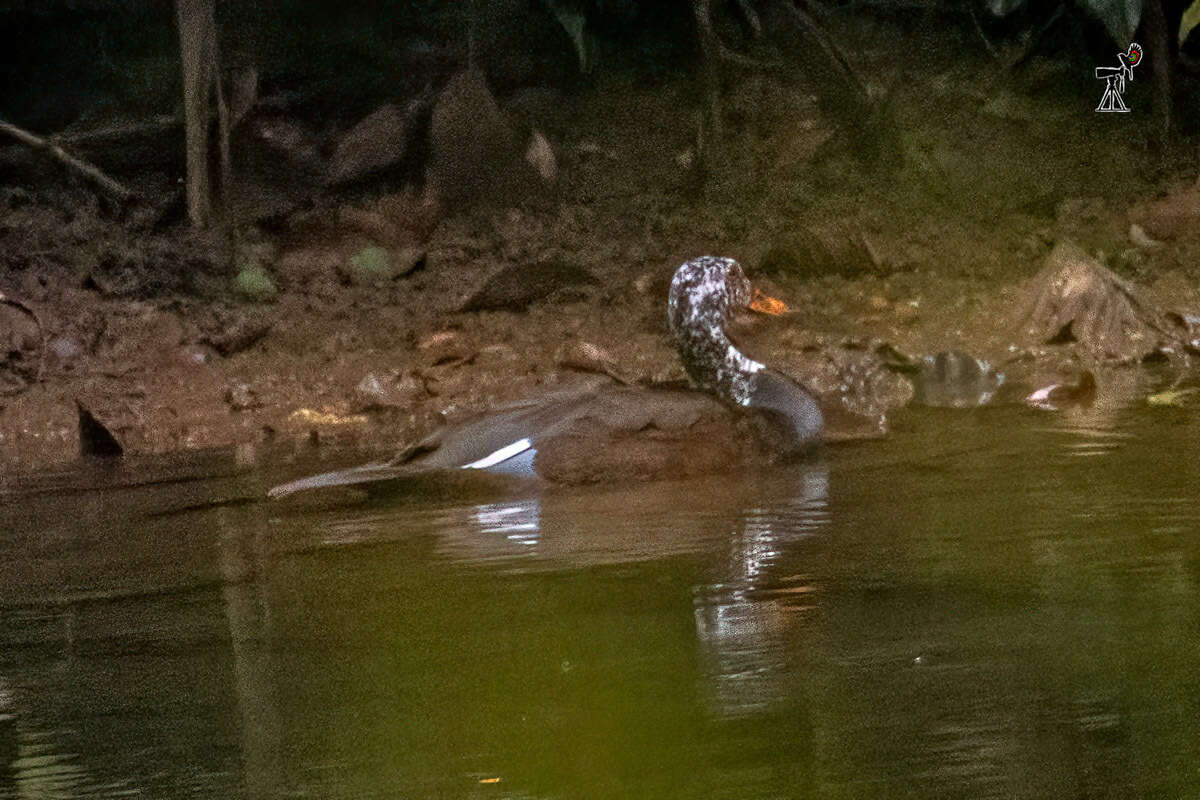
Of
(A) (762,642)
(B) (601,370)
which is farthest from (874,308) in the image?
(A) (762,642)

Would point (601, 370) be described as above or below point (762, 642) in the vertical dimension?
above

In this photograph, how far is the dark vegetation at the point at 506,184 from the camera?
A: 10086mm

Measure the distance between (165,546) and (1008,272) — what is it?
23.8 ft

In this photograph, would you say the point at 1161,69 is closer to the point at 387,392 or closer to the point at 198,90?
the point at 387,392

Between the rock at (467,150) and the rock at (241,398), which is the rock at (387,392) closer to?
the rock at (241,398)

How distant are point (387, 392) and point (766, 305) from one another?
9.03 ft

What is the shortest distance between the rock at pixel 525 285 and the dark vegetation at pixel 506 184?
2cm

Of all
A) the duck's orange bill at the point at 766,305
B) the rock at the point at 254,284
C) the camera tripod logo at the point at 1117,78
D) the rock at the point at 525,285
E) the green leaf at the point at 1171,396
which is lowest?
the green leaf at the point at 1171,396

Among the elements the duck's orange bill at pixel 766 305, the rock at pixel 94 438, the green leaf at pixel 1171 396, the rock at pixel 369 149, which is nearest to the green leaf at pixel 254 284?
the rock at pixel 369 149

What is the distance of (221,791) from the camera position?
10.5 ft

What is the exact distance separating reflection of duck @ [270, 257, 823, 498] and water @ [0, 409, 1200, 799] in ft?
0.46

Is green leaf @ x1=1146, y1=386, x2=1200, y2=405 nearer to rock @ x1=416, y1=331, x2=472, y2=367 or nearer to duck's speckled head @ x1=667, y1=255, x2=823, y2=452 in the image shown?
duck's speckled head @ x1=667, y1=255, x2=823, y2=452

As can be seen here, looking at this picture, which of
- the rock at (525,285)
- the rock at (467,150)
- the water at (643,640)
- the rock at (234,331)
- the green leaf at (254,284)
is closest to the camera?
the water at (643,640)

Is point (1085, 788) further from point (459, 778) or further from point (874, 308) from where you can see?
point (874, 308)
